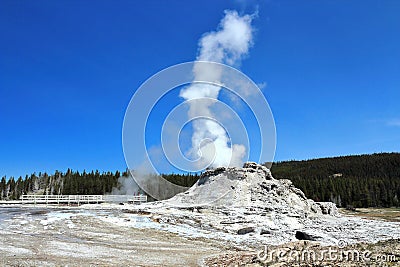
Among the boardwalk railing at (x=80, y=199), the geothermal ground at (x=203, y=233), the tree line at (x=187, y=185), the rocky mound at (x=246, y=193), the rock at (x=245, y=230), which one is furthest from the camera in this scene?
the tree line at (x=187, y=185)

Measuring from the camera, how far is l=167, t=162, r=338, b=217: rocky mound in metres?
36.3

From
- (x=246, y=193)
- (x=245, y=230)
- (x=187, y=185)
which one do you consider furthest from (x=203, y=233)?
(x=187, y=185)

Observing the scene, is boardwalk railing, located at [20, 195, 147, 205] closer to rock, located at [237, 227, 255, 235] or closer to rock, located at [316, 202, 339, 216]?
rock, located at [316, 202, 339, 216]

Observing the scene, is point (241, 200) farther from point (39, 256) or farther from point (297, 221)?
point (39, 256)

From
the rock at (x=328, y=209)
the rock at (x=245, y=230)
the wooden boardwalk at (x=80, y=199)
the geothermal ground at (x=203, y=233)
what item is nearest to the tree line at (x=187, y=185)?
the wooden boardwalk at (x=80, y=199)

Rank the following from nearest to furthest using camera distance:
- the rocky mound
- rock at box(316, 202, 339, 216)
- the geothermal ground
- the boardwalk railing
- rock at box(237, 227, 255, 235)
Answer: the geothermal ground < rock at box(237, 227, 255, 235) < the rocky mound < rock at box(316, 202, 339, 216) < the boardwalk railing

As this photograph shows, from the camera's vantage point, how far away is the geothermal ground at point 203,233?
13023 millimetres

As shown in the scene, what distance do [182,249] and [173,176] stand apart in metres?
77.5

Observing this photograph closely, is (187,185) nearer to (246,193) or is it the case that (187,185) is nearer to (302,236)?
(246,193)

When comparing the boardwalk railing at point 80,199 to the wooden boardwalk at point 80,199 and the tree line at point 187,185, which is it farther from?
the tree line at point 187,185

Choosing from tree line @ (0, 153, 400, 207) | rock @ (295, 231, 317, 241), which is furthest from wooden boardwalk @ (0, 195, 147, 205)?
tree line @ (0, 153, 400, 207)

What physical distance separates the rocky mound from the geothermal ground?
11 centimetres

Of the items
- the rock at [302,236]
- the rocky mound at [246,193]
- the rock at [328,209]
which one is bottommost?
the rock at [302,236]

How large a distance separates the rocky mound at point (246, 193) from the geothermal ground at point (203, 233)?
11cm
